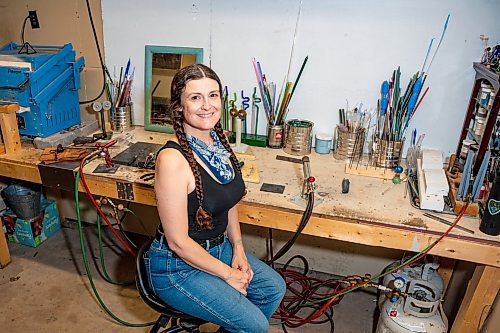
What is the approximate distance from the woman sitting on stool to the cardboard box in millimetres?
1460

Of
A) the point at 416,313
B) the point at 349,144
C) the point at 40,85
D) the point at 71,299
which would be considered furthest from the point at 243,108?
the point at 71,299

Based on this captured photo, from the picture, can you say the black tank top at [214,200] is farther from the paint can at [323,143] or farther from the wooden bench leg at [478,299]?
the wooden bench leg at [478,299]

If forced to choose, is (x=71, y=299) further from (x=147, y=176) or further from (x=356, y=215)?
(x=356, y=215)

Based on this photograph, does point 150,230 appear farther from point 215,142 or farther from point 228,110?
point 215,142

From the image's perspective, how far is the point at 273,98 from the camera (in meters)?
1.99

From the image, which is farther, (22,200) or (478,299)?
(22,200)

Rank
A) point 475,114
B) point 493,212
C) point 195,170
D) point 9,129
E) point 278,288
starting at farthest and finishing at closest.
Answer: point 9,129 → point 475,114 → point 278,288 → point 493,212 → point 195,170

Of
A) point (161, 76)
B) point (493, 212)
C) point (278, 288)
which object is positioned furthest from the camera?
point (161, 76)

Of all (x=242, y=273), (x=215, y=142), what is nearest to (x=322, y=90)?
(x=215, y=142)

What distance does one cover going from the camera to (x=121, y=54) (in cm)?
217

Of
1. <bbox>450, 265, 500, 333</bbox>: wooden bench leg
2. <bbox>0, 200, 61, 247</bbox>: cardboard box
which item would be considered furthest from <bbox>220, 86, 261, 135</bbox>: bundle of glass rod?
<bbox>0, 200, 61, 247</bbox>: cardboard box

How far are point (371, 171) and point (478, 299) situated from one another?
2.11 feet

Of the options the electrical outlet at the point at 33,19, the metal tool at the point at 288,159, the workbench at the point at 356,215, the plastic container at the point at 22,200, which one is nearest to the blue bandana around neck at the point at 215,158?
the workbench at the point at 356,215

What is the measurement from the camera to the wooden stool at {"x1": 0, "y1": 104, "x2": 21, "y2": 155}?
179cm
